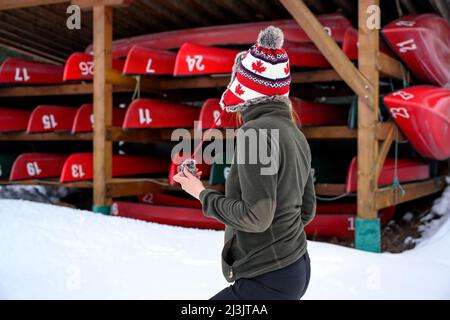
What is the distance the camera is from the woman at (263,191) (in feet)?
4.67

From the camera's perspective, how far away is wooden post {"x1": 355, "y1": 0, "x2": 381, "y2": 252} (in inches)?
181

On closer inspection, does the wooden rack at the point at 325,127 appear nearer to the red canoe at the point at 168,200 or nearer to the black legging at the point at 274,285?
the red canoe at the point at 168,200

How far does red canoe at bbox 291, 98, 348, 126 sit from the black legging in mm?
4201

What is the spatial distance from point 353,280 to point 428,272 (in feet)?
2.37

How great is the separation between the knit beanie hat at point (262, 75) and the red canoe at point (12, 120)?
662 cm

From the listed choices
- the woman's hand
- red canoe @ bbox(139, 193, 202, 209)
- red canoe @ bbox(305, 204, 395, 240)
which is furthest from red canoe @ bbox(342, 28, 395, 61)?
the woman's hand

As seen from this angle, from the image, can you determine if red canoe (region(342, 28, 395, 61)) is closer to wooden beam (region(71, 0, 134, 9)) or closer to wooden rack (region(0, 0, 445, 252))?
wooden rack (region(0, 0, 445, 252))

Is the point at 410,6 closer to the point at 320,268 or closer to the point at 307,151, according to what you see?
the point at 320,268

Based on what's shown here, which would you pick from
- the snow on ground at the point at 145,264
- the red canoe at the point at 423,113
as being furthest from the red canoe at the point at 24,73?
the red canoe at the point at 423,113

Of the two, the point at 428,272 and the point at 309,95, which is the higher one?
the point at 309,95
